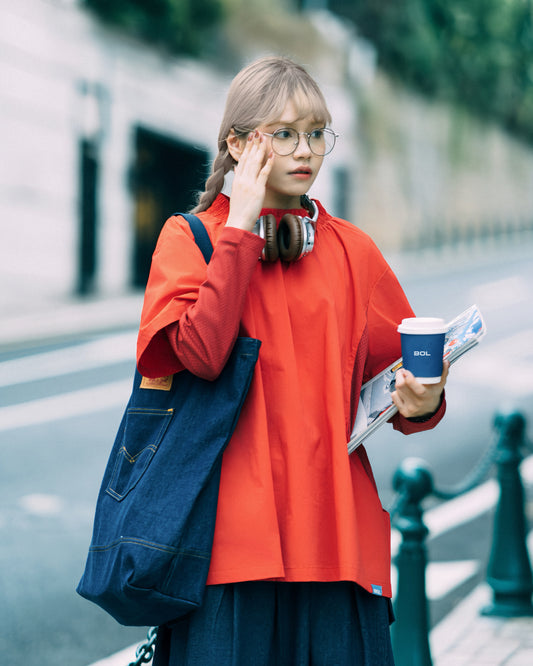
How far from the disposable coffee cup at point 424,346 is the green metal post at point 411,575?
1893 millimetres

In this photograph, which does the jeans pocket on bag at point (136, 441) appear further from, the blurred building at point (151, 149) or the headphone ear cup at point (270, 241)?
the blurred building at point (151, 149)

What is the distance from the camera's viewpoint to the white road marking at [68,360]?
11500 mm

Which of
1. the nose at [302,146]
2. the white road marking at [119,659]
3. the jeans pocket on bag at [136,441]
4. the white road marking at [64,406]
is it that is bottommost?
the white road marking at [119,659]

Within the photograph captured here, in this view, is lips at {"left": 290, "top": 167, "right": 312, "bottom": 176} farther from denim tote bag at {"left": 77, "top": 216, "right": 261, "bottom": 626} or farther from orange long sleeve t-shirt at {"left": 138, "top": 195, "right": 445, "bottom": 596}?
denim tote bag at {"left": 77, "top": 216, "right": 261, "bottom": 626}

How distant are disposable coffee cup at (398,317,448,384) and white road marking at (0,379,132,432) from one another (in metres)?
7.32

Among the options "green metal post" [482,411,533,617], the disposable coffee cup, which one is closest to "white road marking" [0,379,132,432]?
"green metal post" [482,411,533,617]

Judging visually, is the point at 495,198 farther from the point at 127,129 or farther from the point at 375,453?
the point at 375,453

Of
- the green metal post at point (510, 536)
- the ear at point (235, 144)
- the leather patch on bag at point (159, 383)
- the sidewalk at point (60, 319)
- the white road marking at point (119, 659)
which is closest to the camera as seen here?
the leather patch on bag at point (159, 383)

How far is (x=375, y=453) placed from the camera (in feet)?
29.6

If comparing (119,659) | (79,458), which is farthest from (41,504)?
(119,659)

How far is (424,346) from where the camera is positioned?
2.03 m

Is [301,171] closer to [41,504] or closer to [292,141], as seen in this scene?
[292,141]

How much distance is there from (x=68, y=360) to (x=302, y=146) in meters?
10.6

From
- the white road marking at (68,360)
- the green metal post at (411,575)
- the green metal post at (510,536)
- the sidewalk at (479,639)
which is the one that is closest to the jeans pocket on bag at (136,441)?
the green metal post at (411,575)
